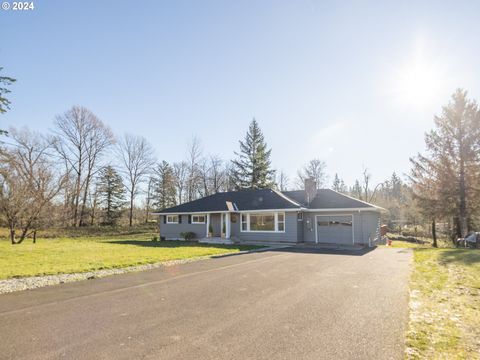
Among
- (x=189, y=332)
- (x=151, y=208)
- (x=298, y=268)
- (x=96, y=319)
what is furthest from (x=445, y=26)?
(x=151, y=208)

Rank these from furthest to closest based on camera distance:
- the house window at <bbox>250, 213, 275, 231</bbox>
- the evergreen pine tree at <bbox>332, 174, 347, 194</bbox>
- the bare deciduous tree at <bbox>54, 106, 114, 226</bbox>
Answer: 1. the evergreen pine tree at <bbox>332, 174, 347, 194</bbox>
2. the bare deciduous tree at <bbox>54, 106, 114, 226</bbox>
3. the house window at <bbox>250, 213, 275, 231</bbox>

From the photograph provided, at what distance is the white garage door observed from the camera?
20.0 m

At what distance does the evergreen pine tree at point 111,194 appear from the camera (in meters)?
41.2

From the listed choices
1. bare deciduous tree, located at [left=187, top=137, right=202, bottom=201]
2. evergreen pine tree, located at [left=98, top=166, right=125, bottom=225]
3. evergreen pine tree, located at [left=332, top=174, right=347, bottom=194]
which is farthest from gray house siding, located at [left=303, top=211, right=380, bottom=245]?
evergreen pine tree, located at [left=332, top=174, right=347, bottom=194]

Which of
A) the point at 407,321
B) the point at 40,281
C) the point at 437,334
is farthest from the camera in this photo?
the point at 40,281

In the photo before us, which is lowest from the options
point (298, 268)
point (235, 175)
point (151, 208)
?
point (298, 268)

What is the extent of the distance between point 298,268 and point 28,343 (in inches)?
319

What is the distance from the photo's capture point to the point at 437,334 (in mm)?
4254

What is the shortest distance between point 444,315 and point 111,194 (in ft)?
141

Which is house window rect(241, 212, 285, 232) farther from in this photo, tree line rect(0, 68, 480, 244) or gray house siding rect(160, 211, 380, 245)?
tree line rect(0, 68, 480, 244)

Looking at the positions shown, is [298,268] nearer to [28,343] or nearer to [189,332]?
[189,332]

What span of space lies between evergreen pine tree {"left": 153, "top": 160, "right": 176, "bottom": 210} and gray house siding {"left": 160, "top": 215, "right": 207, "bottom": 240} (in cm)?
1914

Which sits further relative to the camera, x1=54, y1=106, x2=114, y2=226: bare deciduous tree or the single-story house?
x1=54, y1=106, x2=114, y2=226: bare deciduous tree

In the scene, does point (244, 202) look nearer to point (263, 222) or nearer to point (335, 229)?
point (263, 222)
